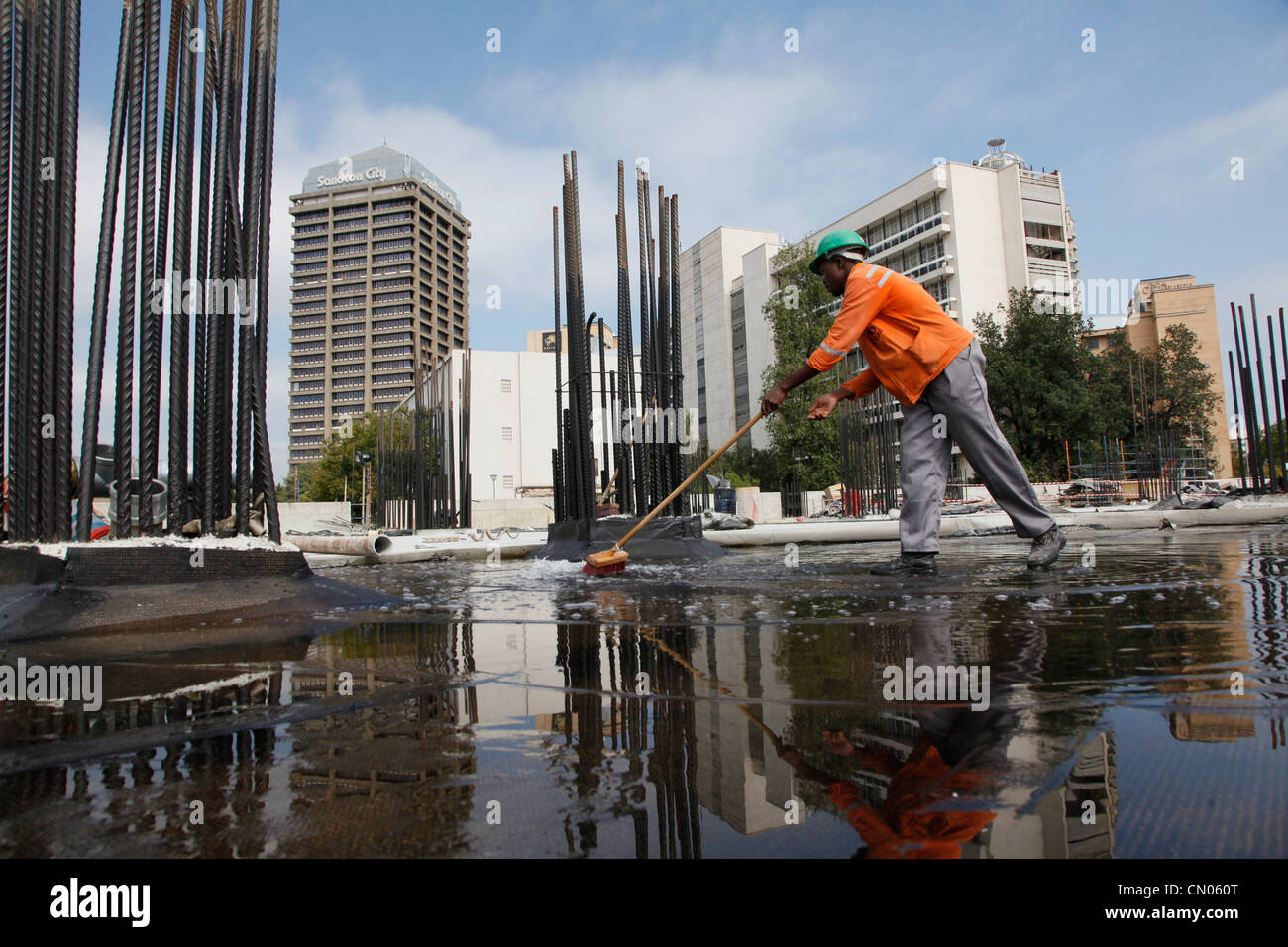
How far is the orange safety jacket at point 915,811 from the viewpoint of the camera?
0.90 metres

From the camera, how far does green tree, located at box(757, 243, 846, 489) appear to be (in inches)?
1239

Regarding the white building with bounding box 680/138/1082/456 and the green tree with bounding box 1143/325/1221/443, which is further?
the white building with bounding box 680/138/1082/456

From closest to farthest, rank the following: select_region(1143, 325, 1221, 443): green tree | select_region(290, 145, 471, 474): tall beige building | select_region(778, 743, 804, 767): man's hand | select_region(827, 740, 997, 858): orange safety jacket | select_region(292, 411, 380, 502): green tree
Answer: select_region(827, 740, 997, 858): orange safety jacket → select_region(778, 743, 804, 767): man's hand → select_region(1143, 325, 1221, 443): green tree → select_region(292, 411, 380, 502): green tree → select_region(290, 145, 471, 474): tall beige building

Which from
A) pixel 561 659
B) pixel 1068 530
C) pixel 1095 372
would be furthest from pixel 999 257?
pixel 561 659

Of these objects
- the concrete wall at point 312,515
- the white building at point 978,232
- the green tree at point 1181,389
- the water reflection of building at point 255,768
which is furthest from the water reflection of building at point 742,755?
the green tree at point 1181,389

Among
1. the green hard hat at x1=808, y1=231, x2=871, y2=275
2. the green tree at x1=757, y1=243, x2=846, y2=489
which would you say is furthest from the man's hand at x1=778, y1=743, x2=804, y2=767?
the green tree at x1=757, y1=243, x2=846, y2=489

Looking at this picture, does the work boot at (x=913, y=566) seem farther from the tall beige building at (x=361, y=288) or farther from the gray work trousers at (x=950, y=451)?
the tall beige building at (x=361, y=288)

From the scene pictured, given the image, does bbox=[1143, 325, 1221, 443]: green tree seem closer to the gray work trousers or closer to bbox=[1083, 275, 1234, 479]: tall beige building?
bbox=[1083, 275, 1234, 479]: tall beige building

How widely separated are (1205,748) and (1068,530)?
32.6 feet

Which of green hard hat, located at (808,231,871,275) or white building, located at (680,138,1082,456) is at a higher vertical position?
white building, located at (680,138,1082,456)

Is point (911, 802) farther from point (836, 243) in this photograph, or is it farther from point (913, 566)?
point (836, 243)
